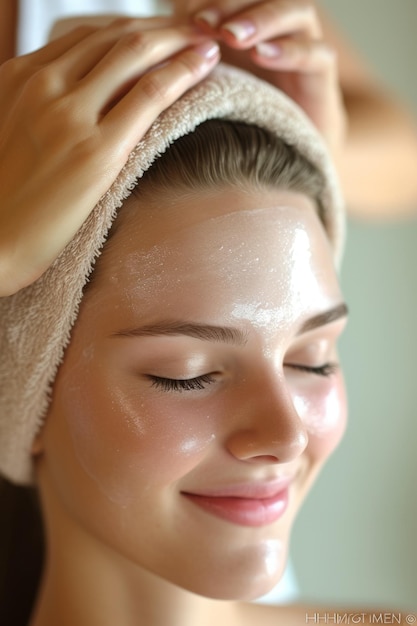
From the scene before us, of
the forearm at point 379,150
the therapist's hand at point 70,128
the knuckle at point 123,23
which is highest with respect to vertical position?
the forearm at point 379,150

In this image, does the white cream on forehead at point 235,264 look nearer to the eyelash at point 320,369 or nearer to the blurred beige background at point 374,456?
the eyelash at point 320,369

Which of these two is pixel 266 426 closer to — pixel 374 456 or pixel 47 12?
pixel 47 12

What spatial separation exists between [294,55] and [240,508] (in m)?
0.58

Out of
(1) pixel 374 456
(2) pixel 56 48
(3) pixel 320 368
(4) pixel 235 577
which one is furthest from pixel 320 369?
(1) pixel 374 456

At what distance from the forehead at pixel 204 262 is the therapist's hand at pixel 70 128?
0.06 m

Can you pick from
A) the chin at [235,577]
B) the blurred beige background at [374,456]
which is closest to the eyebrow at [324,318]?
the chin at [235,577]

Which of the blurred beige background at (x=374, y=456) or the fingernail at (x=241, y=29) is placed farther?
the blurred beige background at (x=374, y=456)

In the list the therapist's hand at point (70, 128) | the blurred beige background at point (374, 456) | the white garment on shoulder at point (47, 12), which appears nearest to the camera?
the therapist's hand at point (70, 128)

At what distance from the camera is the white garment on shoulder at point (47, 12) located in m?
1.25

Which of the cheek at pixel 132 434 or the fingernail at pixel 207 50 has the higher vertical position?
the fingernail at pixel 207 50

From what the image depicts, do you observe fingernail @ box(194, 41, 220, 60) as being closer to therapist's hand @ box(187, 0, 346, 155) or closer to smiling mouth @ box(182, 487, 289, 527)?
therapist's hand @ box(187, 0, 346, 155)

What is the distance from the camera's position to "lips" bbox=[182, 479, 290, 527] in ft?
2.75

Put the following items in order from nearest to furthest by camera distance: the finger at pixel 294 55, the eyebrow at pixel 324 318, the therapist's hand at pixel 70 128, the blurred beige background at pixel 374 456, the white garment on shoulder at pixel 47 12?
the therapist's hand at pixel 70 128 → the eyebrow at pixel 324 318 → the finger at pixel 294 55 → the white garment on shoulder at pixel 47 12 → the blurred beige background at pixel 374 456

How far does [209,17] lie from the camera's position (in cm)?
90
